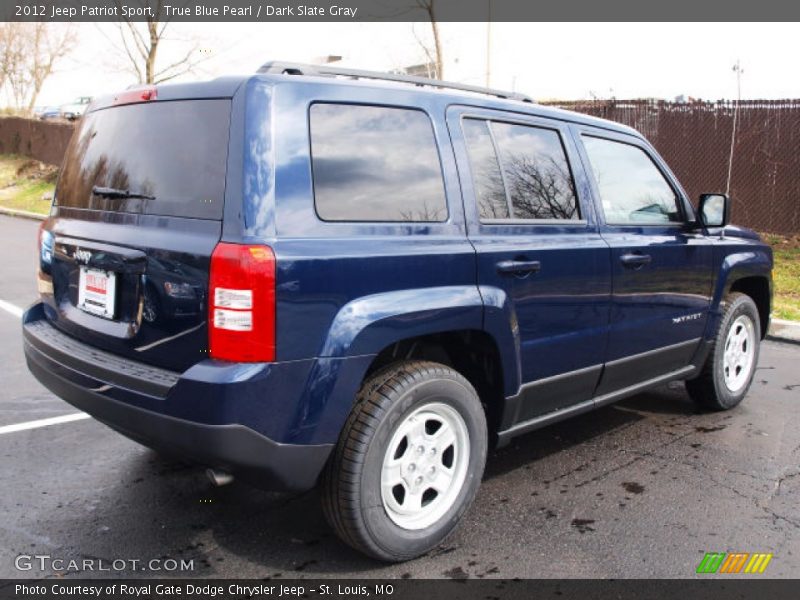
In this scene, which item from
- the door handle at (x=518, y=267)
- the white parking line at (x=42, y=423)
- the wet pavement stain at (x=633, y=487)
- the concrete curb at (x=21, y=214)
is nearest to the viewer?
the door handle at (x=518, y=267)

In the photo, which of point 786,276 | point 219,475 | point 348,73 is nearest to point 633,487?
point 219,475

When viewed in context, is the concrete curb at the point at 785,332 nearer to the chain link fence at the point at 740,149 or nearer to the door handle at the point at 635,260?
the door handle at the point at 635,260

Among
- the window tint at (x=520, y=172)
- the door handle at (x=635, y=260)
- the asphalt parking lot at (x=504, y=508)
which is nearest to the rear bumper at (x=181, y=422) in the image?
the asphalt parking lot at (x=504, y=508)

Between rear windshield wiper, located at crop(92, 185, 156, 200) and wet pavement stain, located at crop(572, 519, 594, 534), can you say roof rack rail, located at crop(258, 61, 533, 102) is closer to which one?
rear windshield wiper, located at crop(92, 185, 156, 200)

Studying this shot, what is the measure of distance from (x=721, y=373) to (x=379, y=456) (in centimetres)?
309

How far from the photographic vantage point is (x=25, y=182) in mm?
25594

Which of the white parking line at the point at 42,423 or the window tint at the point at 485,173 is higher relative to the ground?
the window tint at the point at 485,173

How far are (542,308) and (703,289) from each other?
170 cm

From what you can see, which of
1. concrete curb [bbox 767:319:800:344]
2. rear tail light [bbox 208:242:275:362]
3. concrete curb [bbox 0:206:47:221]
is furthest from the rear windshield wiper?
concrete curb [bbox 0:206:47:221]

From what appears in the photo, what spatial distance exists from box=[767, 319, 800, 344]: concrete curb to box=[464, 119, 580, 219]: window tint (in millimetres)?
4431

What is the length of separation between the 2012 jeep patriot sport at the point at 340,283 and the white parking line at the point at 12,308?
4.47 m

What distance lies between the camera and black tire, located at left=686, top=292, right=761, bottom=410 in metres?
4.85

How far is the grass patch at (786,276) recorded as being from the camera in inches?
320

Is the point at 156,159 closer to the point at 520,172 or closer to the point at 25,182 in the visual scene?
the point at 520,172
